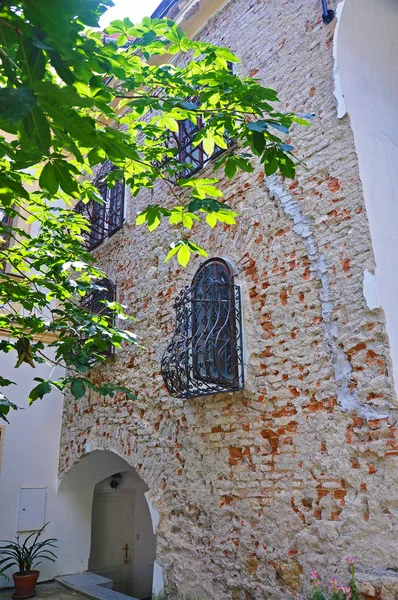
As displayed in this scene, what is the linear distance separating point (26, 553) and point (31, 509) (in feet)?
2.03

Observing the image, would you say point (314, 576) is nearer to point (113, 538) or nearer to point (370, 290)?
point (370, 290)

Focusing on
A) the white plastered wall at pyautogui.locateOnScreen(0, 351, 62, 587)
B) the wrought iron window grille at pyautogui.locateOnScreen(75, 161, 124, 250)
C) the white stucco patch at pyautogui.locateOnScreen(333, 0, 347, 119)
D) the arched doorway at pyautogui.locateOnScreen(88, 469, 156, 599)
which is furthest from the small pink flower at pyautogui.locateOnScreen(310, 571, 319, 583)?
the arched doorway at pyautogui.locateOnScreen(88, 469, 156, 599)

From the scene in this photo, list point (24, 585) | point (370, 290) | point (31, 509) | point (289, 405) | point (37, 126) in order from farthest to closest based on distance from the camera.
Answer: point (31, 509) < point (24, 585) < point (289, 405) < point (370, 290) < point (37, 126)

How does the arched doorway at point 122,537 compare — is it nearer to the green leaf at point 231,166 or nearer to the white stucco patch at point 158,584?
the white stucco patch at point 158,584

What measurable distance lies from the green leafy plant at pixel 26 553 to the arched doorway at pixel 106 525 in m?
0.24

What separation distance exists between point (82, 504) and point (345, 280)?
5.59 meters

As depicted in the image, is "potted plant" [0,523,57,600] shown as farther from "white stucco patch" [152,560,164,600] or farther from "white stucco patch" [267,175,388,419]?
"white stucco patch" [267,175,388,419]

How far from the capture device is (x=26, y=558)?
6.35 meters

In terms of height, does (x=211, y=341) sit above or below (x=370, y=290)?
below

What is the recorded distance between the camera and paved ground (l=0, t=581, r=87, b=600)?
6070mm

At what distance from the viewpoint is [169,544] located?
15.6ft

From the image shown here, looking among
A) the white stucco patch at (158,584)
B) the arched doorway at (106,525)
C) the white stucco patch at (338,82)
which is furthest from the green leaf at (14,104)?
the arched doorway at (106,525)

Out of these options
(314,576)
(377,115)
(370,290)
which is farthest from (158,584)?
(377,115)

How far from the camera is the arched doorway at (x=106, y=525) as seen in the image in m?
7.11
